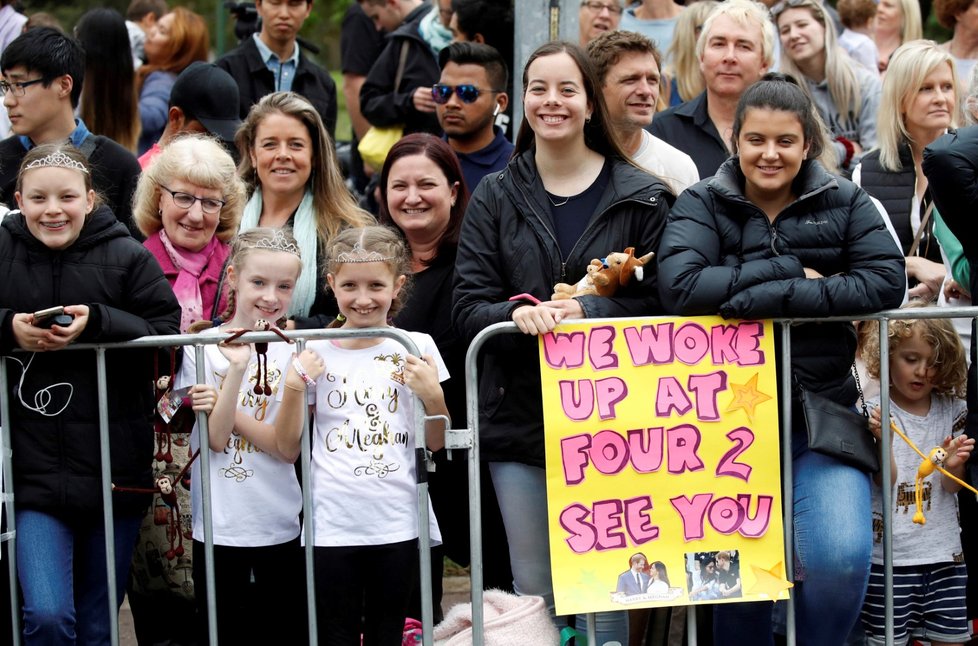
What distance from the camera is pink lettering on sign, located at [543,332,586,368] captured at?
4.43 meters

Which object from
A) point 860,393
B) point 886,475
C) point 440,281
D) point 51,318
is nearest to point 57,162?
point 51,318

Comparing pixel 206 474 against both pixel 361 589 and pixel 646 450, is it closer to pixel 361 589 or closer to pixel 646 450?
pixel 361 589

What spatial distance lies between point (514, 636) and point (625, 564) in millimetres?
431

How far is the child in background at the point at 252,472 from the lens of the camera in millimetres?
4652

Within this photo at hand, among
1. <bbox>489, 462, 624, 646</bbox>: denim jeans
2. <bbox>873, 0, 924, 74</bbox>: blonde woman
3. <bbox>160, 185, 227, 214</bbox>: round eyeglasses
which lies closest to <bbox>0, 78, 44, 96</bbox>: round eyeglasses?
<bbox>160, 185, 227, 214</bbox>: round eyeglasses

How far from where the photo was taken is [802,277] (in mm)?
4359

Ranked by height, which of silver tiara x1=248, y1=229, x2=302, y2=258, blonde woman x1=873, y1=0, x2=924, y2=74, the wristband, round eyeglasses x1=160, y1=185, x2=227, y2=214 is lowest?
the wristband

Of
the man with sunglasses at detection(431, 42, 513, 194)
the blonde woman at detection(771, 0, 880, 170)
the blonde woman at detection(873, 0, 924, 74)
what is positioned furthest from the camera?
the blonde woman at detection(873, 0, 924, 74)

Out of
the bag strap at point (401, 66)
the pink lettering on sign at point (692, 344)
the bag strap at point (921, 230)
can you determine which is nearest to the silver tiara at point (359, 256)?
the pink lettering on sign at point (692, 344)

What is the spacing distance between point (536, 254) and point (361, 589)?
128cm

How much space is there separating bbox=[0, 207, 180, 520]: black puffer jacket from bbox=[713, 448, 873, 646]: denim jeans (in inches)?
86.4

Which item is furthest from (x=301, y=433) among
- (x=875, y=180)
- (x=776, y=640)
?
(x=875, y=180)

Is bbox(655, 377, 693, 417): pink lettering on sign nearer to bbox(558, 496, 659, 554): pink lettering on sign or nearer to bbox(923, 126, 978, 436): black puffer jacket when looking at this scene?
bbox(558, 496, 659, 554): pink lettering on sign

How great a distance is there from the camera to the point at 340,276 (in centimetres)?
472
